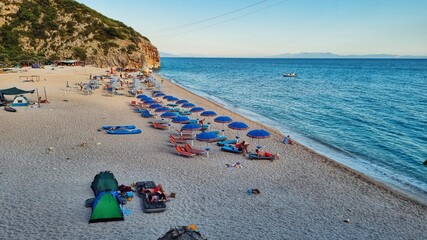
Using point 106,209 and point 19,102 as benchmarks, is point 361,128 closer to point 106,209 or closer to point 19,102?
point 106,209

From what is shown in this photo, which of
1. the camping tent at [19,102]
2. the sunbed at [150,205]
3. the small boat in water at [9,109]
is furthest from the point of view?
the camping tent at [19,102]

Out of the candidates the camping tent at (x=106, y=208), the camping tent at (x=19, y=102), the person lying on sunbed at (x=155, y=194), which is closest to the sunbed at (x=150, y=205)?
the person lying on sunbed at (x=155, y=194)

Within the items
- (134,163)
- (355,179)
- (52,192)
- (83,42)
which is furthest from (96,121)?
(83,42)

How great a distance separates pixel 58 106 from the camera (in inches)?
1201

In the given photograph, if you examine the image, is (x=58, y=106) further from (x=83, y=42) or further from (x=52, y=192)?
(x=83, y=42)

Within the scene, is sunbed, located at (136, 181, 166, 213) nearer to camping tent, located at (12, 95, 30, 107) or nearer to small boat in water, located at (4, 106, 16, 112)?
small boat in water, located at (4, 106, 16, 112)

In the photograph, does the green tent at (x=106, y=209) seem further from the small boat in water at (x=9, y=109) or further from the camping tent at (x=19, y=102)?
the camping tent at (x=19, y=102)

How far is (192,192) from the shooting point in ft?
44.0

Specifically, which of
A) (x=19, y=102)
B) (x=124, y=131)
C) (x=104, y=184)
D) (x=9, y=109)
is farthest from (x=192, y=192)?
(x=19, y=102)

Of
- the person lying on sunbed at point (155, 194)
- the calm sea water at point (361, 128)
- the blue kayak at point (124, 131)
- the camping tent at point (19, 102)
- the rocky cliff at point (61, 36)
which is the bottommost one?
the calm sea water at point (361, 128)

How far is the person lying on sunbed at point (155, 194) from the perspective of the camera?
12.1 meters

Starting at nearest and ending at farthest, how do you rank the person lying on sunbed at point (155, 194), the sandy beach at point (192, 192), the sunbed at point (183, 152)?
the sandy beach at point (192, 192), the person lying on sunbed at point (155, 194), the sunbed at point (183, 152)

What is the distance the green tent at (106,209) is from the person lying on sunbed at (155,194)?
4.24 feet

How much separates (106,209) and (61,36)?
82429 millimetres
